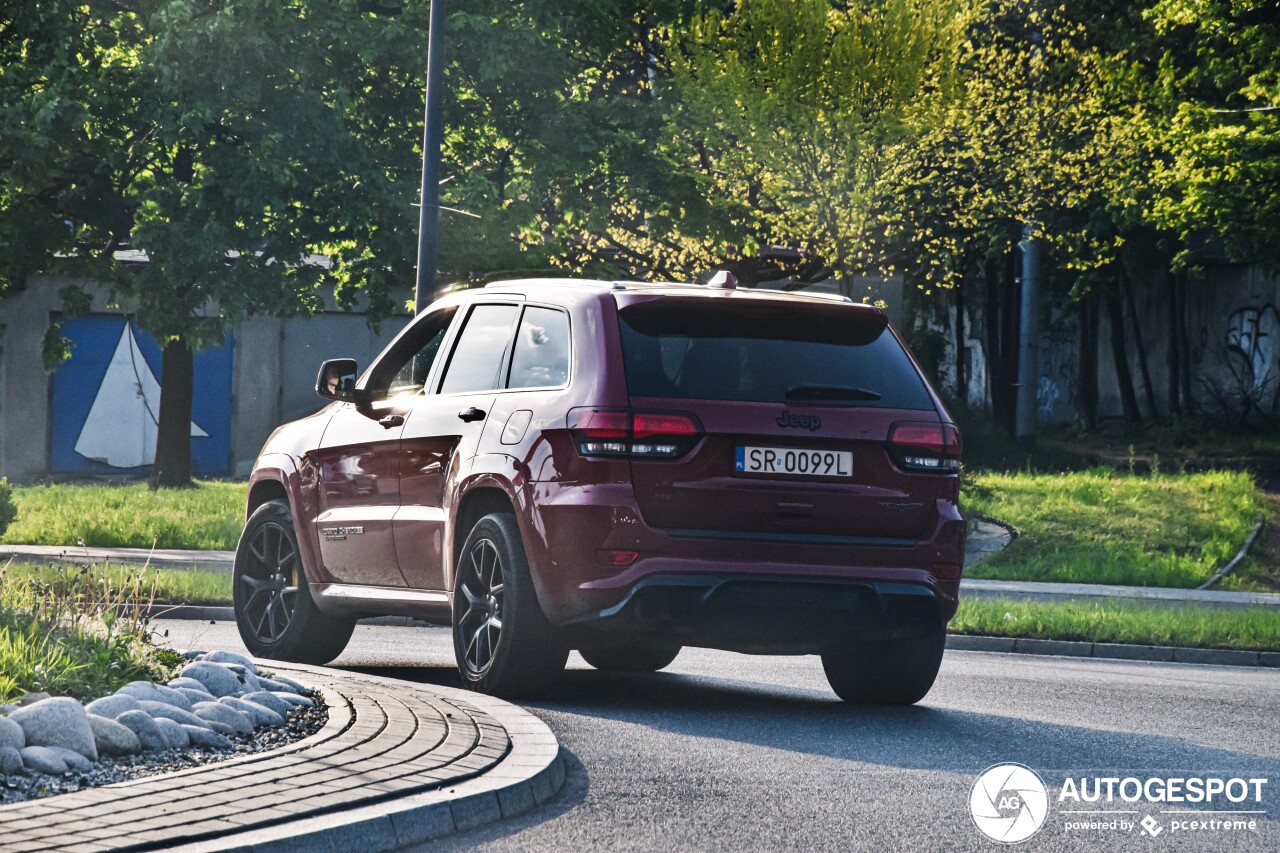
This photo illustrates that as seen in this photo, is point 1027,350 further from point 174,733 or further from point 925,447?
point 174,733

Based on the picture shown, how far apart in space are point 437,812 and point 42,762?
1290 millimetres

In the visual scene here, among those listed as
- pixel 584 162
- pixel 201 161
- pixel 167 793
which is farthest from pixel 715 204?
pixel 167 793

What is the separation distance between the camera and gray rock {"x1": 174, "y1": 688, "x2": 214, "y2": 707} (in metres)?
7.17

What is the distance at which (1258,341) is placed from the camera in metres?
34.1

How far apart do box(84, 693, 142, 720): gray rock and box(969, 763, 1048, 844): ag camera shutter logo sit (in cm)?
301

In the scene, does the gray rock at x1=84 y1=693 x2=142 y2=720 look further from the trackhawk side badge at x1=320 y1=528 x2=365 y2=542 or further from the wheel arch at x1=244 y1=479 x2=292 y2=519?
the wheel arch at x1=244 y1=479 x2=292 y2=519

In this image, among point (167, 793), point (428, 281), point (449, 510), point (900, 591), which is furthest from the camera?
point (428, 281)

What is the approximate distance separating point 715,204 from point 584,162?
103 inches

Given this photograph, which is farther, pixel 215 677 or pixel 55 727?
pixel 215 677

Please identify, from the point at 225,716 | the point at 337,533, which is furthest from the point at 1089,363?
the point at 225,716

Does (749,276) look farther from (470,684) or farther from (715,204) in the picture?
(470,684)

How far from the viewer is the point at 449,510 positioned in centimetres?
891

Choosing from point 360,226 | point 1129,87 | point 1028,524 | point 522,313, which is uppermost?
point 1129,87

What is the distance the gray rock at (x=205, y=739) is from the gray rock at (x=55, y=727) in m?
0.49
